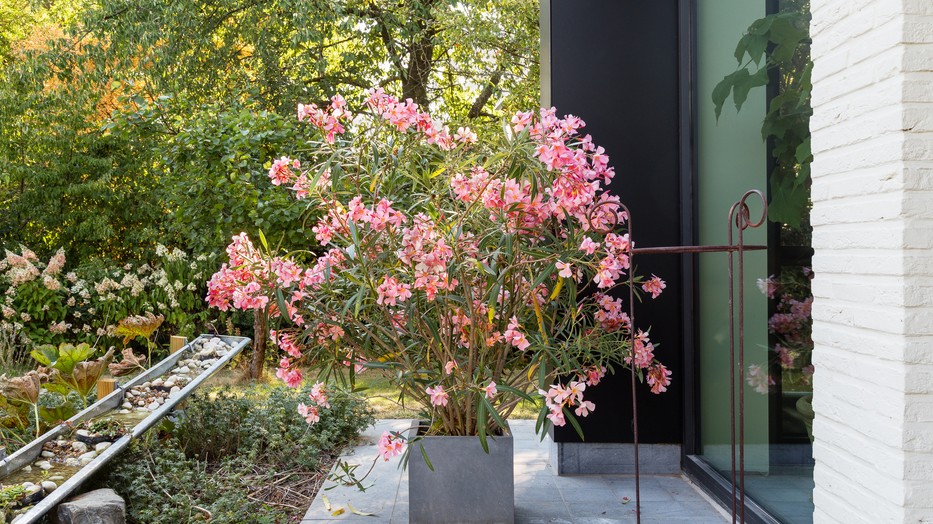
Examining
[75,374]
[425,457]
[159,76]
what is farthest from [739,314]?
[159,76]

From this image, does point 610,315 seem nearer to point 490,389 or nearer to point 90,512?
point 490,389

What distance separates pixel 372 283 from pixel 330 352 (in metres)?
0.53

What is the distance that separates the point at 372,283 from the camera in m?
2.82

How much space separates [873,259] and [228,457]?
10.1ft

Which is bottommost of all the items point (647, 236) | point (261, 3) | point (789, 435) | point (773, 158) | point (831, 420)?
point (789, 435)

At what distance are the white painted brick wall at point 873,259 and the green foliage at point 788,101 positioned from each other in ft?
2.14

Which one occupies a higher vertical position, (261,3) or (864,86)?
(261,3)

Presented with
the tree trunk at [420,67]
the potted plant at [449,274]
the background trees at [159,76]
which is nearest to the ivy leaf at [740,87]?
the potted plant at [449,274]

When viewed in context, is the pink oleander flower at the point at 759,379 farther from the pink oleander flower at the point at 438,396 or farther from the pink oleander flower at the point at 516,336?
the pink oleander flower at the point at 438,396

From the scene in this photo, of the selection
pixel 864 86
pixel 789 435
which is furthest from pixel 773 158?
pixel 864 86

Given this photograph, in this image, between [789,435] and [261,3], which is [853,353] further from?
[261,3]

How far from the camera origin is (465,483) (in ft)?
10.1

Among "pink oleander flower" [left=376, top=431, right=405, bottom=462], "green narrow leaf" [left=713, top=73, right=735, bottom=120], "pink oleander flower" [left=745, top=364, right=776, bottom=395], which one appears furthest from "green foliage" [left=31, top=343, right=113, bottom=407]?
"green narrow leaf" [left=713, top=73, right=735, bottom=120]

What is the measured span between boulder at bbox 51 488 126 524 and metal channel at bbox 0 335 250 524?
0.08 metres
